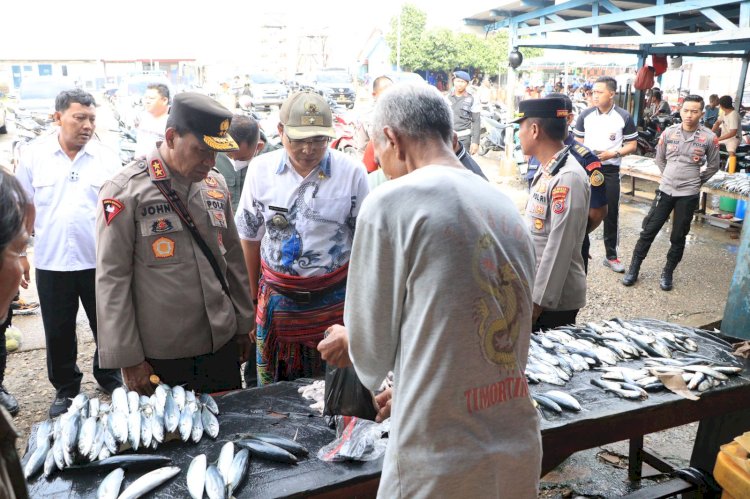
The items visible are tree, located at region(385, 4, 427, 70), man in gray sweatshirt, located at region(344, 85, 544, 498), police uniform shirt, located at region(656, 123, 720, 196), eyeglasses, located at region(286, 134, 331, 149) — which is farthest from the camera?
tree, located at region(385, 4, 427, 70)

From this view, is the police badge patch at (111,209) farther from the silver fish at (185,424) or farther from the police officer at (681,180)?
the police officer at (681,180)

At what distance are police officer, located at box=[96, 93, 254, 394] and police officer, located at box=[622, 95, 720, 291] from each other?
5.89 m

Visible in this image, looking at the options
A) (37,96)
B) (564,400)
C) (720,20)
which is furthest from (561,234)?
(37,96)

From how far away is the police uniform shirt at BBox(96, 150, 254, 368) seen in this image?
2801 mm

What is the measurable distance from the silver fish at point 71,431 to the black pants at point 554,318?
289 cm

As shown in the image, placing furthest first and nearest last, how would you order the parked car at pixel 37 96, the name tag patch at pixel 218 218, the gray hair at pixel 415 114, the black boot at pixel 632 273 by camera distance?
the parked car at pixel 37 96 → the black boot at pixel 632 273 → the name tag patch at pixel 218 218 → the gray hair at pixel 415 114

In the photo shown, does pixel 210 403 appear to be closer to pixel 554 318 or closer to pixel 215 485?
pixel 215 485

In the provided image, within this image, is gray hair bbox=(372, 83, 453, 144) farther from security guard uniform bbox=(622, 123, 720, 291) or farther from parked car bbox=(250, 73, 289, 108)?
parked car bbox=(250, 73, 289, 108)

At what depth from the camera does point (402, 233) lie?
62.9 inches

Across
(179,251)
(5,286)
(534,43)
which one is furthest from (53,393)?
(534,43)

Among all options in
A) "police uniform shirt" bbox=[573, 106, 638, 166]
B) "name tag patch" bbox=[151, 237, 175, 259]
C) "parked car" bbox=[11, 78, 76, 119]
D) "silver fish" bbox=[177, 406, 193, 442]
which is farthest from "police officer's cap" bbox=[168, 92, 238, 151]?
"parked car" bbox=[11, 78, 76, 119]

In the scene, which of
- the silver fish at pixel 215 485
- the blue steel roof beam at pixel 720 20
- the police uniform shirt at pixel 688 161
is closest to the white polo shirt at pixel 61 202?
the silver fish at pixel 215 485

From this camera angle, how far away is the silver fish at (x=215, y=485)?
212 centimetres

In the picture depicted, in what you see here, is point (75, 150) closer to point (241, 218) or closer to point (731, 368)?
point (241, 218)
